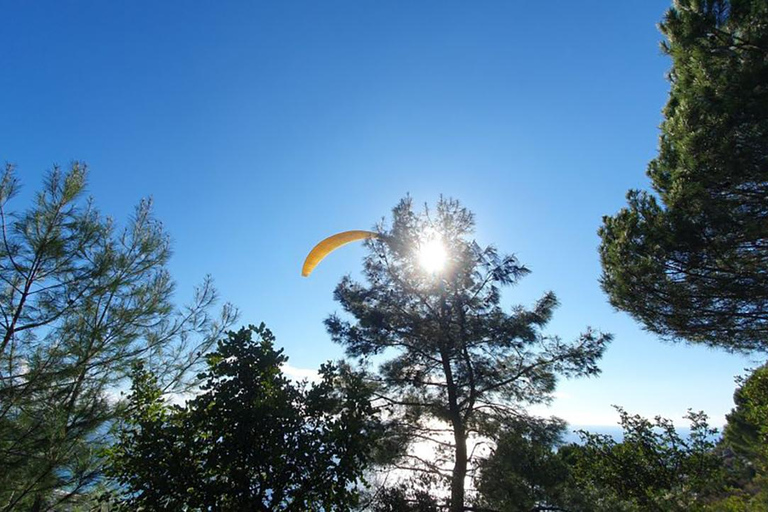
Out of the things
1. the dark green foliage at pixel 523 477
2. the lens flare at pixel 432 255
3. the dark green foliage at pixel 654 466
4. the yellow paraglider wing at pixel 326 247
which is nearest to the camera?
the dark green foliage at pixel 523 477

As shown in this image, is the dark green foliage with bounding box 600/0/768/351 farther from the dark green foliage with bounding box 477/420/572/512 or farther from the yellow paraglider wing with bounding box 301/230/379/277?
the yellow paraglider wing with bounding box 301/230/379/277

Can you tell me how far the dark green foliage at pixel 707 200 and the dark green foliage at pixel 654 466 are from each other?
4.76 metres

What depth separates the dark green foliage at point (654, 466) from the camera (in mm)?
10539

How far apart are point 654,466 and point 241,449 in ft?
43.8

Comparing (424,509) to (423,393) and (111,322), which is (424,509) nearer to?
(423,393)

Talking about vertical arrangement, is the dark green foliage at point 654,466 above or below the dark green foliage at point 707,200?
below

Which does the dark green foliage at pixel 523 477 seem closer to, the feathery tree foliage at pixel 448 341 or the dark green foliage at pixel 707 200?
the feathery tree foliage at pixel 448 341

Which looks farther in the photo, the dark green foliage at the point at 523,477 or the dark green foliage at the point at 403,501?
the dark green foliage at the point at 403,501

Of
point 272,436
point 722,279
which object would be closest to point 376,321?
point 272,436

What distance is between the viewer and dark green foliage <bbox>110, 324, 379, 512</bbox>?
3719 millimetres

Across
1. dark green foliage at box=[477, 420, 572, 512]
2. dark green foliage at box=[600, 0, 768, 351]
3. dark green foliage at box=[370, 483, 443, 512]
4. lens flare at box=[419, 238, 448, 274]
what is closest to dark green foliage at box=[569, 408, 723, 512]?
dark green foliage at box=[477, 420, 572, 512]

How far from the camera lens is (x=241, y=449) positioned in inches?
152

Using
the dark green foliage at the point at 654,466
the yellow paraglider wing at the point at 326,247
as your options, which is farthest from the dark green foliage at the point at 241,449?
the dark green foliage at the point at 654,466

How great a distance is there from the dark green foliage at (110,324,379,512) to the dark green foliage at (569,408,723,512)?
9.64 meters
